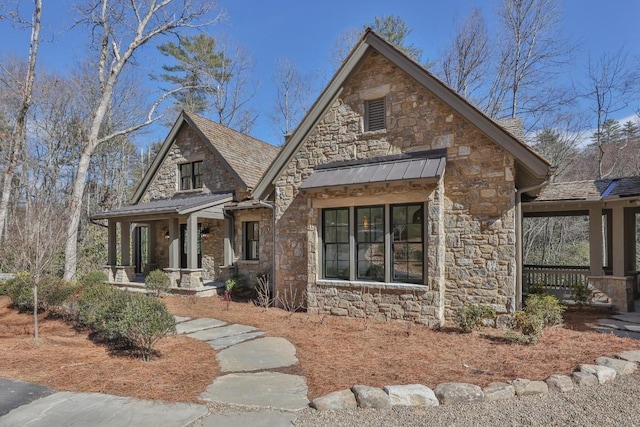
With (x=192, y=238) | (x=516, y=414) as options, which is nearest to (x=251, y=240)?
(x=192, y=238)

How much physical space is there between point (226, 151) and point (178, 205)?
2941 millimetres

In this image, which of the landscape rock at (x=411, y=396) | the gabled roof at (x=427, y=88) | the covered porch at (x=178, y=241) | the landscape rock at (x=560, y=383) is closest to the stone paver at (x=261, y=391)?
the landscape rock at (x=411, y=396)

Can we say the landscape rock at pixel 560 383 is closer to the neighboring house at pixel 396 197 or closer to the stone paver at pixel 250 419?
the neighboring house at pixel 396 197

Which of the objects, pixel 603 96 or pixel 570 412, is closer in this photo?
pixel 570 412

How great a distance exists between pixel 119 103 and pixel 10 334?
1910 centimetres

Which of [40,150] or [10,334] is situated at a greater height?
[40,150]

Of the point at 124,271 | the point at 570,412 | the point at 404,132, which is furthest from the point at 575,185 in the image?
the point at 124,271

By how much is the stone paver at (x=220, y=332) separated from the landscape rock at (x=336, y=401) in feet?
11.9

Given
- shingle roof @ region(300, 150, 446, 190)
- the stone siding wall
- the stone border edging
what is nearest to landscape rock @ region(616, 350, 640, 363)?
the stone border edging

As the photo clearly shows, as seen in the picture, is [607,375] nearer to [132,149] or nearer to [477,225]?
[477,225]

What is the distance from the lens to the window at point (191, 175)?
1479 cm

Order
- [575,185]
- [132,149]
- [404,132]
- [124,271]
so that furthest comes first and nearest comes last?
[132,149] < [124,271] < [575,185] < [404,132]

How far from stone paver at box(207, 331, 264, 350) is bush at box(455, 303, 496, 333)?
4047 millimetres

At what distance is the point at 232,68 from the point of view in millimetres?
25188
